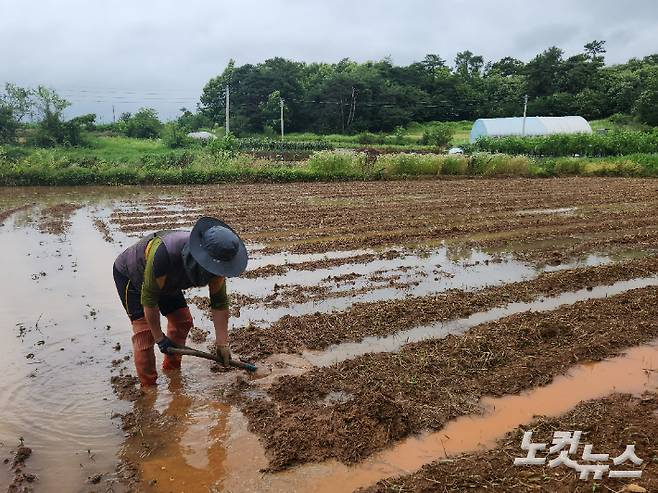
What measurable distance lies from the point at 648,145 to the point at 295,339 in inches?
1278

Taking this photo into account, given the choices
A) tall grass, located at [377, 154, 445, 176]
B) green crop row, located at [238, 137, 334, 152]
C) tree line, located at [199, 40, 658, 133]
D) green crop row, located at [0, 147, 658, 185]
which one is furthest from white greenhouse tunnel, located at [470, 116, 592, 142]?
tall grass, located at [377, 154, 445, 176]

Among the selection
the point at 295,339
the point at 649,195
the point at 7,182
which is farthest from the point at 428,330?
the point at 7,182

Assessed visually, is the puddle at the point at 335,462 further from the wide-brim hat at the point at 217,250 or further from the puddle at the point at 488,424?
the wide-brim hat at the point at 217,250

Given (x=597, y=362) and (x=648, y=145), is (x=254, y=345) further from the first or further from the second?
(x=648, y=145)

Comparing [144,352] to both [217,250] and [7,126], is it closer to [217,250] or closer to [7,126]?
[217,250]

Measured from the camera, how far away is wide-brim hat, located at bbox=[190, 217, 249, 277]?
11.3 feet

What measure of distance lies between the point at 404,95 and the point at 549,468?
58071 millimetres

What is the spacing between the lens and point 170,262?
144 inches

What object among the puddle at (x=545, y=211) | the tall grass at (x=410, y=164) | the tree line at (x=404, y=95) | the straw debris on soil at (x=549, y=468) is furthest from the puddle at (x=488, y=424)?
the tree line at (x=404, y=95)

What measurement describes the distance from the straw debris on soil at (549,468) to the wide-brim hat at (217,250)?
62.7 inches

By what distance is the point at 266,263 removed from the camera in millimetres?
8508

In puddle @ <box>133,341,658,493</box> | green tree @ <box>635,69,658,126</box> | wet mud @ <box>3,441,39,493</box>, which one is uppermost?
green tree @ <box>635,69,658,126</box>

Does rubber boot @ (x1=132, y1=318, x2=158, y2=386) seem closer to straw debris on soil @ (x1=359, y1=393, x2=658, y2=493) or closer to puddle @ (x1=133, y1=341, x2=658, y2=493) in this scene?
puddle @ (x1=133, y1=341, x2=658, y2=493)

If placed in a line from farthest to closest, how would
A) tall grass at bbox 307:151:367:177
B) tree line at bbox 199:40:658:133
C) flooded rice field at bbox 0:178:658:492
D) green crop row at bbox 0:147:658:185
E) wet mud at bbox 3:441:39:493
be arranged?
tree line at bbox 199:40:658:133 < tall grass at bbox 307:151:367:177 < green crop row at bbox 0:147:658:185 < flooded rice field at bbox 0:178:658:492 < wet mud at bbox 3:441:39:493
